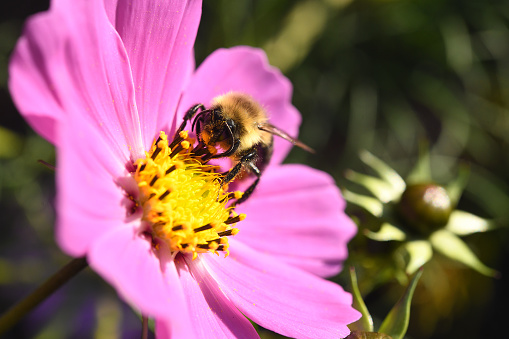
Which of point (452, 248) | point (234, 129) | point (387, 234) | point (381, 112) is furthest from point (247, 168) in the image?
point (381, 112)

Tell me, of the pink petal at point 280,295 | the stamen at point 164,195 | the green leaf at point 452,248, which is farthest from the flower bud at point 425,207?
the stamen at point 164,195

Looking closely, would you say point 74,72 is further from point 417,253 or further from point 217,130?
point 417,253

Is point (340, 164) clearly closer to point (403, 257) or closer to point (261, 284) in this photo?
point (403, 257)

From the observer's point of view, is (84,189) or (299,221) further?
(299,221)

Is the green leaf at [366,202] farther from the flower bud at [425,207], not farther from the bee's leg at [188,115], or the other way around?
the bee's leg at [188,115]

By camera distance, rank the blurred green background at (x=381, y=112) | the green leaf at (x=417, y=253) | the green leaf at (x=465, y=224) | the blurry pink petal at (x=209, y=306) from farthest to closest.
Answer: the blurred green background at (x=381, y=112), the green leaf at (x=465, y=224), the green leaf at (x=417, y=253), the blurry pink petal at (x=209, y=306)

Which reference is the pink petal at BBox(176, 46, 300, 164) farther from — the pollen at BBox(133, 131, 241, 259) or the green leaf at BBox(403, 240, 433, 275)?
the green leaf at BBox(403, 240, 433, 275)

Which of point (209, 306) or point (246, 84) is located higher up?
point (246, 84)
